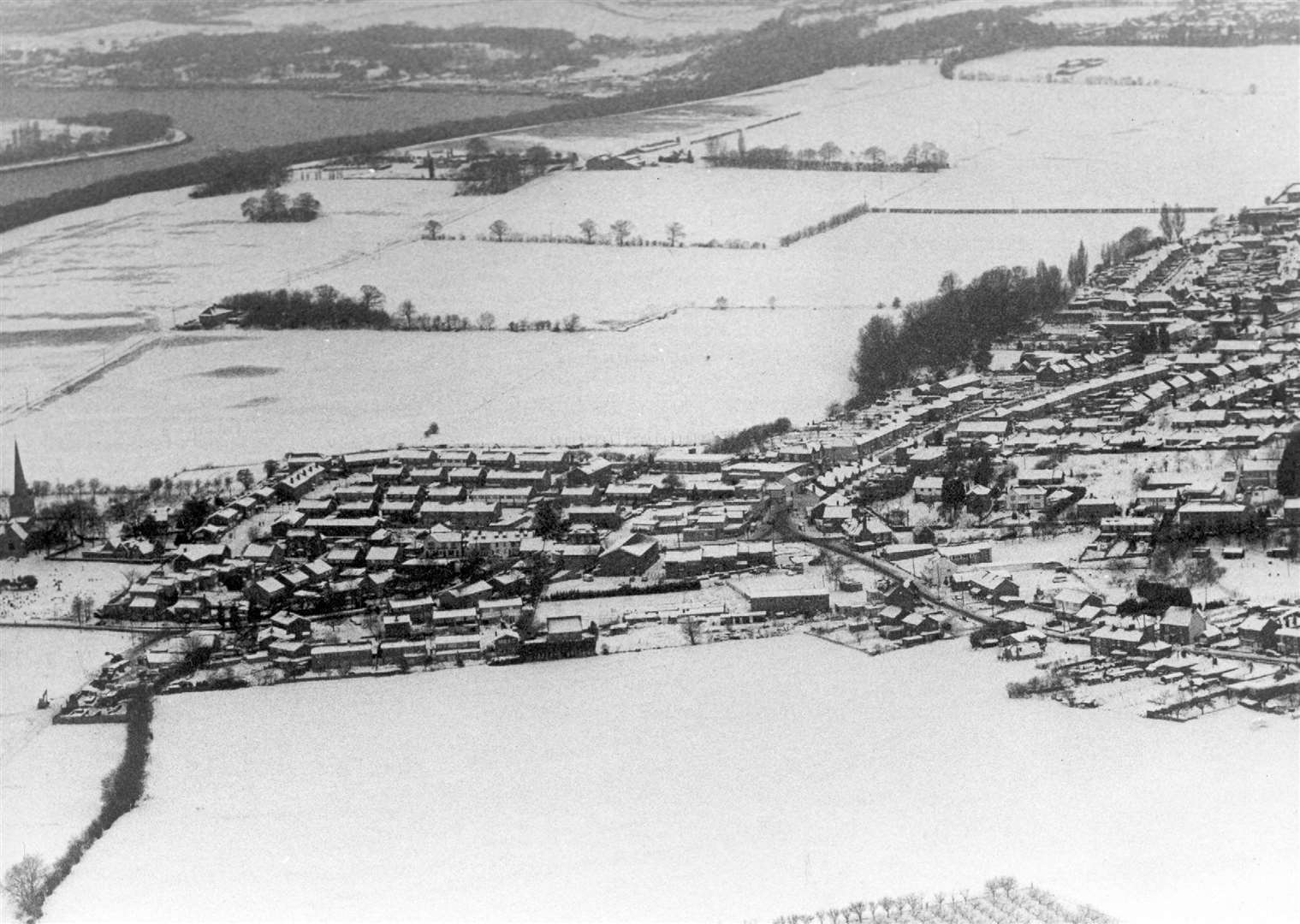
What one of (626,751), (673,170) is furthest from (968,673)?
(673,170)

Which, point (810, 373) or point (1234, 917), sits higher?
point (810, 373)

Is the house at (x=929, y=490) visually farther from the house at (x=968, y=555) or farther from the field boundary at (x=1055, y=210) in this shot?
the field boundary at (x=1055, y=210)

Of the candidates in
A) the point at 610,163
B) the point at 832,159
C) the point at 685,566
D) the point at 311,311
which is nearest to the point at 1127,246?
the point at 832,159

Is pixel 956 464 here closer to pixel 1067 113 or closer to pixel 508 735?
pixel 508 735

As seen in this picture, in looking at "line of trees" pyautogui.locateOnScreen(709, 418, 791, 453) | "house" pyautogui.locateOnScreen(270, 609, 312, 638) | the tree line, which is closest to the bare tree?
"house" pyautogui.locateOnScreen(270, 609, 312, 638)

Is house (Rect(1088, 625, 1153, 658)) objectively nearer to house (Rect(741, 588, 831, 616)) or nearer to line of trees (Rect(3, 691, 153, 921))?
house (Rect(741, 588, 831, 616))
